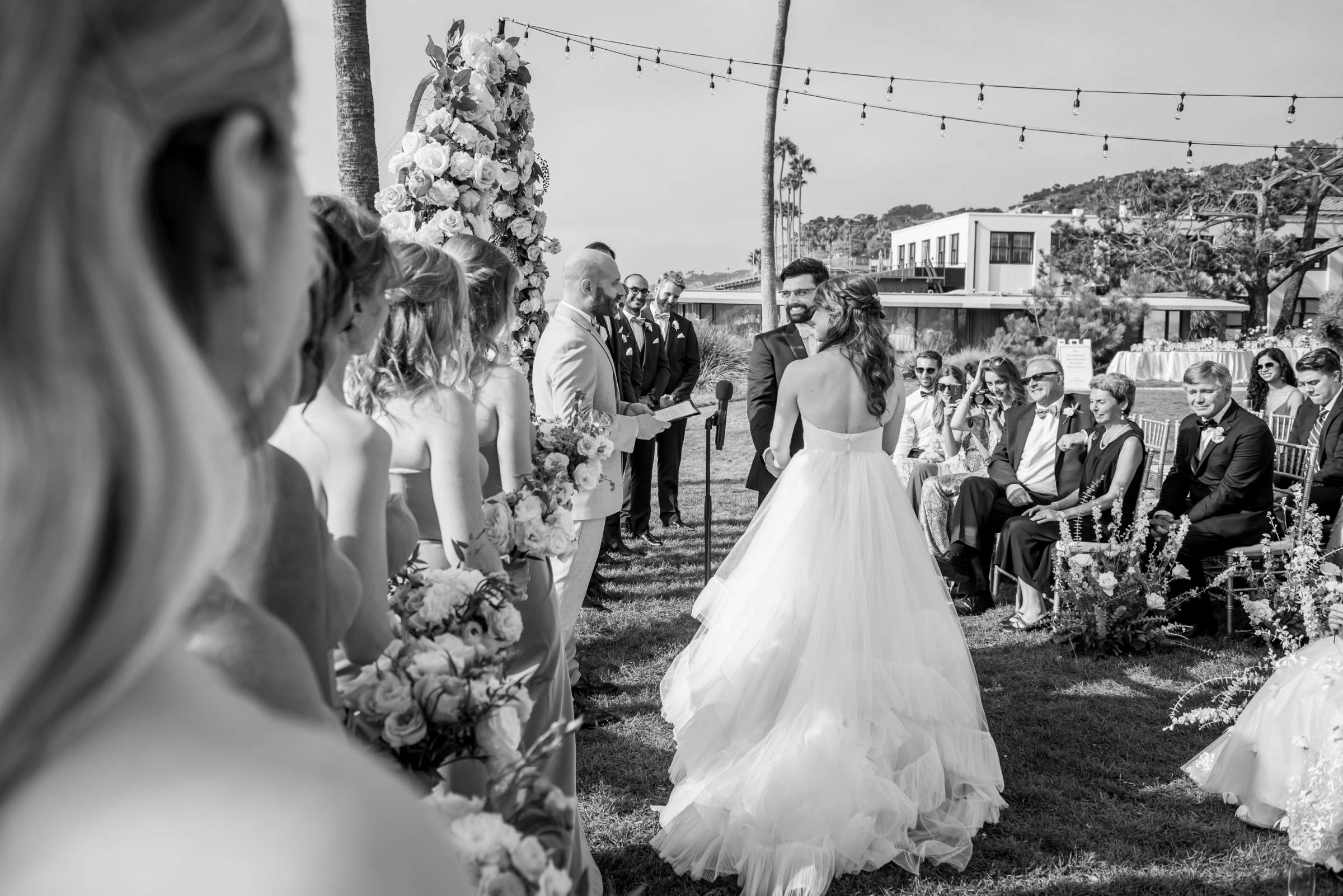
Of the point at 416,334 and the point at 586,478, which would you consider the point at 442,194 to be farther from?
the point at 416,334

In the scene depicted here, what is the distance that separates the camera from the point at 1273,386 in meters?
9.09

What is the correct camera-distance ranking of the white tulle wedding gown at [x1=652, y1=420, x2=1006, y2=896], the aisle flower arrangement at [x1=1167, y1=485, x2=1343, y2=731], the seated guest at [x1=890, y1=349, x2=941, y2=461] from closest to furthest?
the white tulle wedding gown at [x1=652, y1=420, x2=1006, y2=896] → the aisle flower arrangement at [x1=1167, y1=485, x2=1343, y2=731] → the seated guest at [x1=890, y1=349, x2=941, y2=461]

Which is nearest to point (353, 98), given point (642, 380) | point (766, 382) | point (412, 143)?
point (412, 143)

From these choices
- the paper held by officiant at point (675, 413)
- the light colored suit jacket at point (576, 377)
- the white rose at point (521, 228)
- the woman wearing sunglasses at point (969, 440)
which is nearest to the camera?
the light colored suit jacket at point (576, 377)

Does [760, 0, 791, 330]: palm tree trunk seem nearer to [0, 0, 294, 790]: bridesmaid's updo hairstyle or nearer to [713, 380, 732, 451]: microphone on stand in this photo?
[713, 380, 732, 451]: microphone on stand

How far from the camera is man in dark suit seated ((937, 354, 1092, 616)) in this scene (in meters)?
7.15

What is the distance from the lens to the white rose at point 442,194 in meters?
5.04

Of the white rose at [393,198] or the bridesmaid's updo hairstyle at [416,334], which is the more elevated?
the white rose at [393,198]

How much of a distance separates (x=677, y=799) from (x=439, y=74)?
12.7ft

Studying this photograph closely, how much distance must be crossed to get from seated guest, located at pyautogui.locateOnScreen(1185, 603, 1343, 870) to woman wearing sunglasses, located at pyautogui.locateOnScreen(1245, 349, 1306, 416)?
19.1ft

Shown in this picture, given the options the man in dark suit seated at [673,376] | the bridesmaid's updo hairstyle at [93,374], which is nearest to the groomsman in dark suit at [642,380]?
the man in dark suit seated at [673,376]

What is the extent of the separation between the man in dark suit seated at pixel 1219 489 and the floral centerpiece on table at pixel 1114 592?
0.30 meters

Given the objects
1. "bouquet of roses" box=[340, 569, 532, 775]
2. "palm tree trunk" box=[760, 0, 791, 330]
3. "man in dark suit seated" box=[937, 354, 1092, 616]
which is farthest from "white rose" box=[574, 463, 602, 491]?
"palm tree trunk" box=[760, 0, 791, 330]

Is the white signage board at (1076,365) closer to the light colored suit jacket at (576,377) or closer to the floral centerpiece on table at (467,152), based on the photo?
the light colored suit jacket at (576,377)
